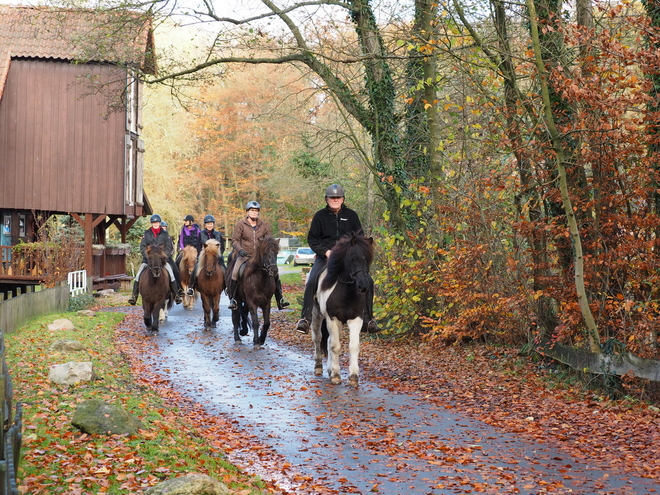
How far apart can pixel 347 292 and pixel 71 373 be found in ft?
13.0

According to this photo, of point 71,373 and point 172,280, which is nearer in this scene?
point 71,373

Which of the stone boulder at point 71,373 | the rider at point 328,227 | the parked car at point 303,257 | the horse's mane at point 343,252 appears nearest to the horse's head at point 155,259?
the rider at point 328,227

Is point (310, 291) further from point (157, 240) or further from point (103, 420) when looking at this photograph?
point (157, 240)

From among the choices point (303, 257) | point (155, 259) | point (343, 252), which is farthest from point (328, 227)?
point (303, 257)

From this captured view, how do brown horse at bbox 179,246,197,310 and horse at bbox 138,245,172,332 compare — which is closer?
horse at bbox 138,245,172,332

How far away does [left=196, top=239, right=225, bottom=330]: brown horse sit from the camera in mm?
19984

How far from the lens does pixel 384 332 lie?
18.0m

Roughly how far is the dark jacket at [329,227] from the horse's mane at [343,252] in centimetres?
90

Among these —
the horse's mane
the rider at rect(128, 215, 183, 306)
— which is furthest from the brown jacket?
the horse's mane

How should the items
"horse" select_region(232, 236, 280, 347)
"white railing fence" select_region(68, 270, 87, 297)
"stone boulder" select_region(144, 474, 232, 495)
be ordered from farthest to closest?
"white railing fence" select_region(68, 270, 87, 297)
"horse" select_region(232, 236, 280, 347)
"stone boulder" select_region(144, 474, 232, 495)

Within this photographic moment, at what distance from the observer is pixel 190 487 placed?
5.94 m

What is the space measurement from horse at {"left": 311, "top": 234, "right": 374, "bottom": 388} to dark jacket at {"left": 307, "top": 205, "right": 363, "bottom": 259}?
2.29ft

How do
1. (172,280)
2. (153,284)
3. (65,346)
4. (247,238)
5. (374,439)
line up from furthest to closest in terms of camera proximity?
(172,280) < (153,284) < (247,238) < (65,346) < (374,439)

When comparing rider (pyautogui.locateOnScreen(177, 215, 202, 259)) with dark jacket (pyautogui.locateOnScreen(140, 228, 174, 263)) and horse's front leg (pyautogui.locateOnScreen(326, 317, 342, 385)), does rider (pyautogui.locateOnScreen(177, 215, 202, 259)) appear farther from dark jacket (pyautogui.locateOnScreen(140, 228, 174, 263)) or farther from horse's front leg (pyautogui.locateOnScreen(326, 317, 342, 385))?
horse's front leg (pyautogui.locateOnScreen(326, 317, 342, 385))
